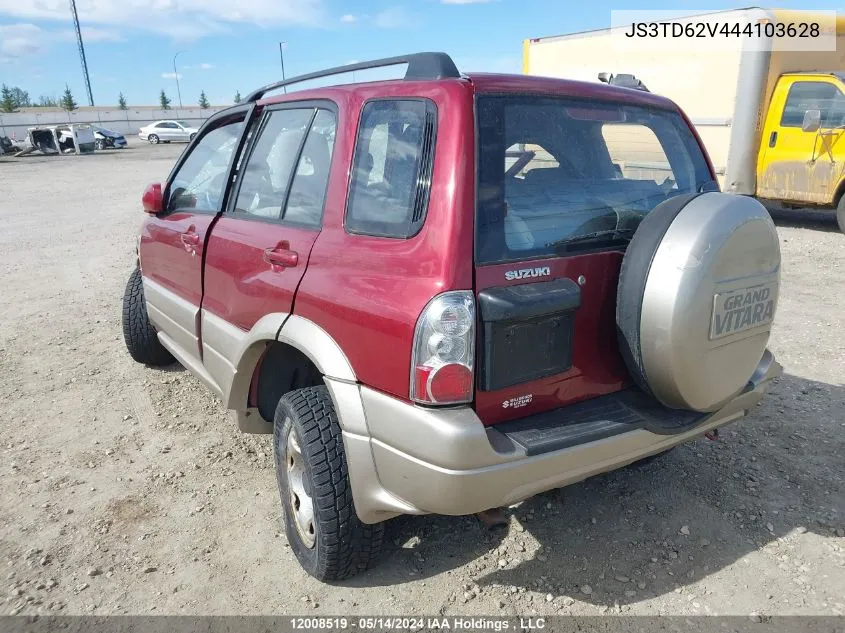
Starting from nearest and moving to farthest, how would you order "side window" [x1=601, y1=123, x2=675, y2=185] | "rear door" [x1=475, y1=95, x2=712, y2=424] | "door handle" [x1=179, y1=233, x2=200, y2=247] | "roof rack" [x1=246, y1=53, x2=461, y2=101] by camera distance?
"rear door" [x1=475, y1=95, x2=712, y2=424], "roof rack" [x1=246, y1=53, x2=461, y2=101], "side window" [x1=601, y1=123, x2=675, y2=185], "door handle" [x1=179, y1=233, x2=200, y2=247]

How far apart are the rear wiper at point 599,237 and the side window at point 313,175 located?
93 centimetres

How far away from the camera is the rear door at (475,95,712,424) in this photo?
2027 millimetres

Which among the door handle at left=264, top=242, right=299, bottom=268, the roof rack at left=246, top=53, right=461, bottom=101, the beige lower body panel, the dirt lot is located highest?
the roof rack at left=246, top=53, right=461, bottom=101

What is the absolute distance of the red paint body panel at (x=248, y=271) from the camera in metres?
2.51

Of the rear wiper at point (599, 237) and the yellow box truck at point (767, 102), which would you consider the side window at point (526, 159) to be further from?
the yellow box truck at point (767, 102)

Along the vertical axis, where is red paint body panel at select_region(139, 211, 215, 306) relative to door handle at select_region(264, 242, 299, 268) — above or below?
below

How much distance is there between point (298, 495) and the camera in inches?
102

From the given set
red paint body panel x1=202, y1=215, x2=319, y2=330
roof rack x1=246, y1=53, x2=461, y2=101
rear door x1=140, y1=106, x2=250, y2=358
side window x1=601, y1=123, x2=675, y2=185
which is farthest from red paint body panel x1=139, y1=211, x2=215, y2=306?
side window x1=601, y1=123, x2=675, y2=185

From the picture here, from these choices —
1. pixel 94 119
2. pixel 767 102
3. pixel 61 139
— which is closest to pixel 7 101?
pixel 94 119

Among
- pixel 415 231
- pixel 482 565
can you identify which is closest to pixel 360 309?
pixel 415 231

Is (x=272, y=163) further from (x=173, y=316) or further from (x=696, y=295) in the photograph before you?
(x=696, y=295)

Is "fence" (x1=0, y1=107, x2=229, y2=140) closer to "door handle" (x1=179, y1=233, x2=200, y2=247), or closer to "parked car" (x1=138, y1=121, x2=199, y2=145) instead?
"parked car" (x1=138, y1=121, x2=199, y2=145)

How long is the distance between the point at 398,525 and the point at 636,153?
2100 millimetres

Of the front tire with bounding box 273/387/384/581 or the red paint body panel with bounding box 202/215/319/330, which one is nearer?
the front tire with bounding box 273/387/384/581
